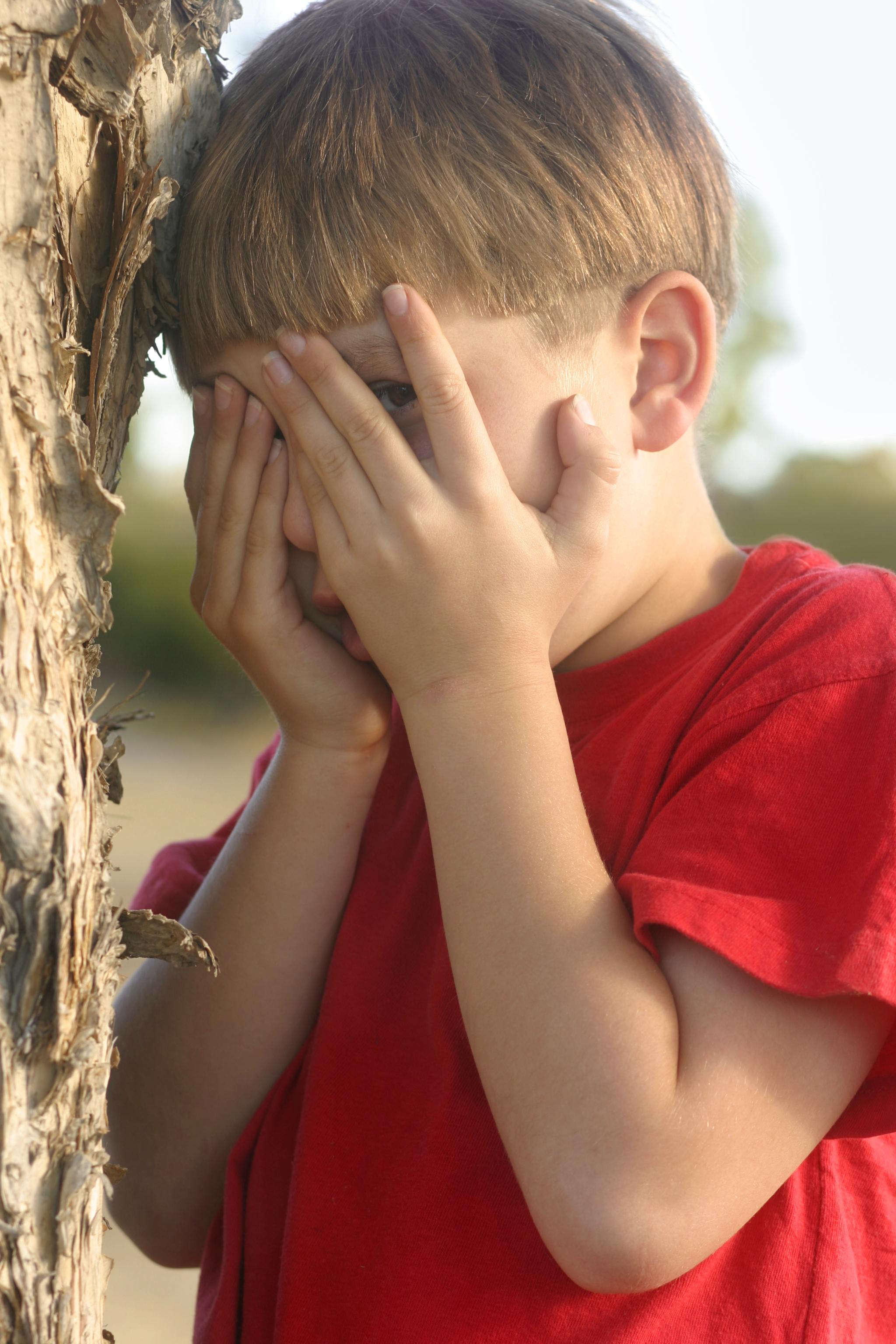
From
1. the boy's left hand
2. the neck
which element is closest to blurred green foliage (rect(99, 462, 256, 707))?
the neck

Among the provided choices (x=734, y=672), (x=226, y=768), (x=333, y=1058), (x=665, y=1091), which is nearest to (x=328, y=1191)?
(x=333, y=1058)

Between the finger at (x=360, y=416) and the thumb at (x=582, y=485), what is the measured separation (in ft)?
0.44

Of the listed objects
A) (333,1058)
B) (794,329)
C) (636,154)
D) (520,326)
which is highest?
(794,329)

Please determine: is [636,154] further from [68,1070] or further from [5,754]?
[68,1070]

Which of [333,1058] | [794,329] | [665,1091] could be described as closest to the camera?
[665,1091]

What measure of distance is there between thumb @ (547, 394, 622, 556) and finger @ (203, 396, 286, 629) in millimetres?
292

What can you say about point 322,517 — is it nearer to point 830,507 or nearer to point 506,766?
point 506,766

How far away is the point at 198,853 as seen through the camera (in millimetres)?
1377

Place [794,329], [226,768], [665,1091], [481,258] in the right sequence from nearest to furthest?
[665,1091] → [481,258] → [226,768] → [794,329]

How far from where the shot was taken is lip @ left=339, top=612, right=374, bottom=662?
3.71 feet

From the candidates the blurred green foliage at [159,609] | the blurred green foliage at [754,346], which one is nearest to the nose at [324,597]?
the blurred green foliage at [754,346]

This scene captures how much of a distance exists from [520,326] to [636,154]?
Answer: 0.80ft

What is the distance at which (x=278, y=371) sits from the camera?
0.97 metres

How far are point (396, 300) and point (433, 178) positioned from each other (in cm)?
13
